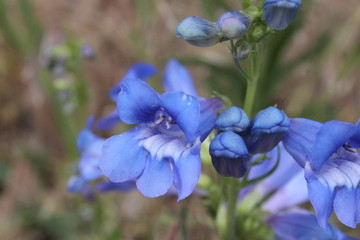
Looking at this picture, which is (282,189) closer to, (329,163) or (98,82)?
(329,163)

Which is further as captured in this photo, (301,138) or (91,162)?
(91,162)

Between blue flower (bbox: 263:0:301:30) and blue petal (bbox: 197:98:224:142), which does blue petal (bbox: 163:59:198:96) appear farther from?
blue flower (bbox: 263:0:301:30)

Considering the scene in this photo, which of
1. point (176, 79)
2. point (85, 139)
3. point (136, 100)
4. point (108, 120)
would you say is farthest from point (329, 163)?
point (85, 139)

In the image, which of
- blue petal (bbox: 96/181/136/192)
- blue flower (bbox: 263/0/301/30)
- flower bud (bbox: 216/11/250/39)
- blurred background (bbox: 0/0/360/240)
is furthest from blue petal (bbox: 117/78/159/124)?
blurred background (bbox: 0/0/360/240)

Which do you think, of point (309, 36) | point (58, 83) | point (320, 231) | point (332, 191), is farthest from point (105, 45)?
point (332, 191)

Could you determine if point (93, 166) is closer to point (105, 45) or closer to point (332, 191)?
point (332, 191)
